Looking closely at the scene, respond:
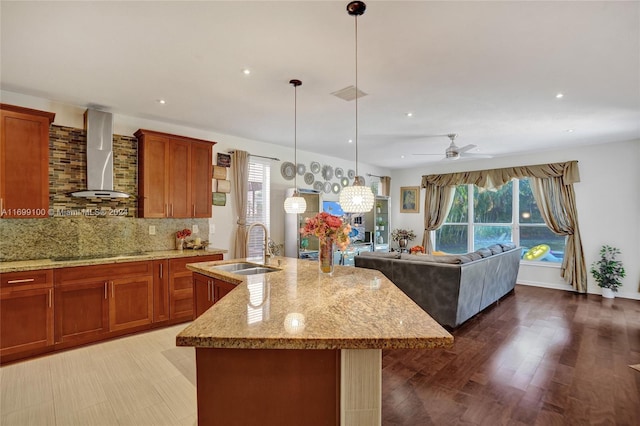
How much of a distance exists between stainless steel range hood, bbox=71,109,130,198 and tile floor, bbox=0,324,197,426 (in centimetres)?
165

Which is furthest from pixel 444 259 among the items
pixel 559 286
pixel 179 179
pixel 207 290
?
pixel 559 286

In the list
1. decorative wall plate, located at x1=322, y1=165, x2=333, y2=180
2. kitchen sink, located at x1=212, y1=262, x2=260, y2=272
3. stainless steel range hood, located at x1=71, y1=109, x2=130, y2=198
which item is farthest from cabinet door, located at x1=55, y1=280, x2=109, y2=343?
decorative wall plate, located at x1=322, y1=165, x2=333, y2=180

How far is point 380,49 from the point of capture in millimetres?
2365

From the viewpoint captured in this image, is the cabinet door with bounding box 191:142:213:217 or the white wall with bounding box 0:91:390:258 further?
the cabinet door with bounding box 191:142:213:217

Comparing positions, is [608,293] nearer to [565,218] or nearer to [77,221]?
[565,218]

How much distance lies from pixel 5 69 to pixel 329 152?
4558 millimetres

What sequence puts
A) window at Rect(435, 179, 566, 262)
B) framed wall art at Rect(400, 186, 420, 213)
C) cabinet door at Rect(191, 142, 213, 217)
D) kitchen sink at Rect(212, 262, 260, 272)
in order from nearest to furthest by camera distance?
kitchen sink at Rect(212, 262, 260, 272) → cabinet door at Rect(191, 142, 213, 217) → window at Rect(435, 179, 566, 262) → framed wall art at Rect(400, 186, 420, 213)

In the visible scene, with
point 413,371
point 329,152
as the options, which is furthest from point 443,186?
point 413,371

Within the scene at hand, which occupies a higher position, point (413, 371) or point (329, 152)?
point (329, 152)

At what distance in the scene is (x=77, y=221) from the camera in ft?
11.8

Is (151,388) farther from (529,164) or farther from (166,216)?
(529,164)

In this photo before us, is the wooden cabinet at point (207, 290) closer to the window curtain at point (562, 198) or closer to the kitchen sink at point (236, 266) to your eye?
the kitchen sink at point (236, 266)

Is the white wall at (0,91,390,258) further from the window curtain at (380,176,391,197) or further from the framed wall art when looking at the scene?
the framed wall art

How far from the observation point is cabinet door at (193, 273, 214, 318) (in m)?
2.79
